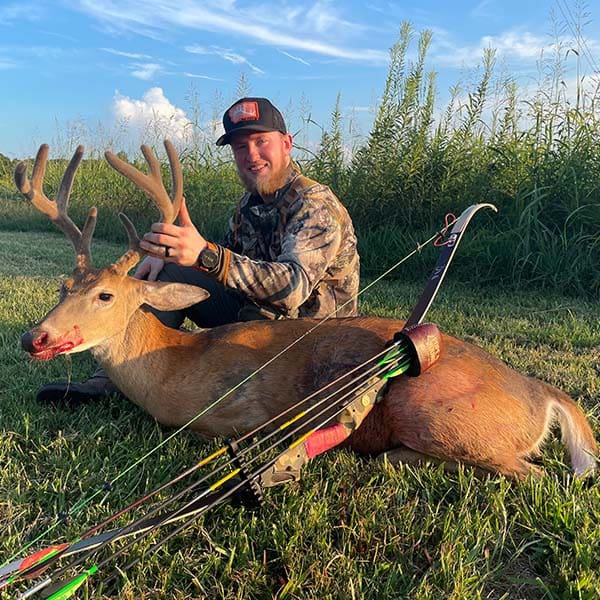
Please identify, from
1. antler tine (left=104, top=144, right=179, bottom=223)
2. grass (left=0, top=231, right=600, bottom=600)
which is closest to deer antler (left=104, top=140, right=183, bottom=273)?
antler tine (left=104, top=144, right=179, bottom=223)

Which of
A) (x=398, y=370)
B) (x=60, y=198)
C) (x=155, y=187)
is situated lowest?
(x=398, y=370)

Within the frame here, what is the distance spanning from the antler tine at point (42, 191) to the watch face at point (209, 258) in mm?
606

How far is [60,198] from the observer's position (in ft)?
9.00

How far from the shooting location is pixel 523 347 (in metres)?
3.82

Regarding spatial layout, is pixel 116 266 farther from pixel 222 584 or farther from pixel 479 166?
pixel 479 166

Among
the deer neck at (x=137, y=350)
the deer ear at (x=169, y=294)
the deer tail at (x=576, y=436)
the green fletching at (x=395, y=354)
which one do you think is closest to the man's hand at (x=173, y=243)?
the deer ear at (x=169, y=294)

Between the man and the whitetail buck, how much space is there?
24 centimetres

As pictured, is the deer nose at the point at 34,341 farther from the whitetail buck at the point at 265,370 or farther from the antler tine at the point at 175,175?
the antler tine at the point at 175,175

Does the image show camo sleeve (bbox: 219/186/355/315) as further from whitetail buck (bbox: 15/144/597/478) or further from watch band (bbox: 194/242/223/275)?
whitetail buck (bbox: 15/144/597/478)

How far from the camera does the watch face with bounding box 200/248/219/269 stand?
2.40 meters

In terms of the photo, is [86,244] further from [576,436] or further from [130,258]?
[576,436]

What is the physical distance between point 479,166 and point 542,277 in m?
Answer: 1.50

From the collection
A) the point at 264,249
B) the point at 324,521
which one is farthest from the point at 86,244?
the point at 324,521

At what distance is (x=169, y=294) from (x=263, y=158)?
110cm
